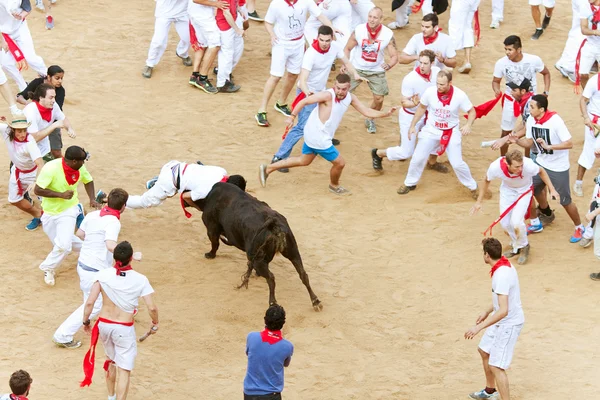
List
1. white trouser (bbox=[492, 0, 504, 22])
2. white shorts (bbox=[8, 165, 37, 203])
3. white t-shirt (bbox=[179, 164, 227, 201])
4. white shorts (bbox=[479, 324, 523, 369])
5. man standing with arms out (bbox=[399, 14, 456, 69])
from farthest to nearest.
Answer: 1. white trouser (bbox=[492, 0, 504, 22])
2. man standing with arms out (bbox=[399, 14, 456, 69])
3. white shorts (bbox=[8, 165, 37, 203])
4. white t-shirt (bbox=[179, 164, 227, 201])
5. white shorts (bbox=[479, 324, 523, 369])

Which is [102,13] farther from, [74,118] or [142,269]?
[142,269]

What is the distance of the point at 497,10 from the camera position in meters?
19.7

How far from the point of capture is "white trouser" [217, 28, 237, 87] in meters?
16.9

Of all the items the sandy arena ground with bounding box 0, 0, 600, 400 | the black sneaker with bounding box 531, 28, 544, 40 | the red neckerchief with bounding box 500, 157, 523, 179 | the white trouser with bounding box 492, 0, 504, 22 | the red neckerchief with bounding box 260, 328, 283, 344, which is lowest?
the sandy arena ground with bounding box 0, 0, 600, 400

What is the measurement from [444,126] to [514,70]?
4.71 feet

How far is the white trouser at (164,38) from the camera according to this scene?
679 inches

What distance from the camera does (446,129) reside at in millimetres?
14352

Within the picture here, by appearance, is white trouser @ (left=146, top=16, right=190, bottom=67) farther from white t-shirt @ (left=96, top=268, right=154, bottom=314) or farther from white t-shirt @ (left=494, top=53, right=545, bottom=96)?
white t-shirt @ (left=96, top=268, right=154, bottom=314)

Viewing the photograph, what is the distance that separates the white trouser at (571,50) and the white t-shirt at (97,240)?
957 cm

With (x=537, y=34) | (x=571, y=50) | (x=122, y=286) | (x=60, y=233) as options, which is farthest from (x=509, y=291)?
(x=537, y=34)

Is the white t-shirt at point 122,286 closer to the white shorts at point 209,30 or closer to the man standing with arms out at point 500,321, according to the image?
the man standing with arms out at point 500,321

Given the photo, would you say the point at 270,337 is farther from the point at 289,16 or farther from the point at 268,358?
the point at 289,16

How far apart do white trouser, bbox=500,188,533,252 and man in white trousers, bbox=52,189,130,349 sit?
4.73 meters

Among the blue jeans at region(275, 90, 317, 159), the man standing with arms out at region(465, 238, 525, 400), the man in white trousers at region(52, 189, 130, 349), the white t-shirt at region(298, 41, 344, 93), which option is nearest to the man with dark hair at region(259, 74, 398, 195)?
the blue jeans at region(275, 90, 317, 159)
